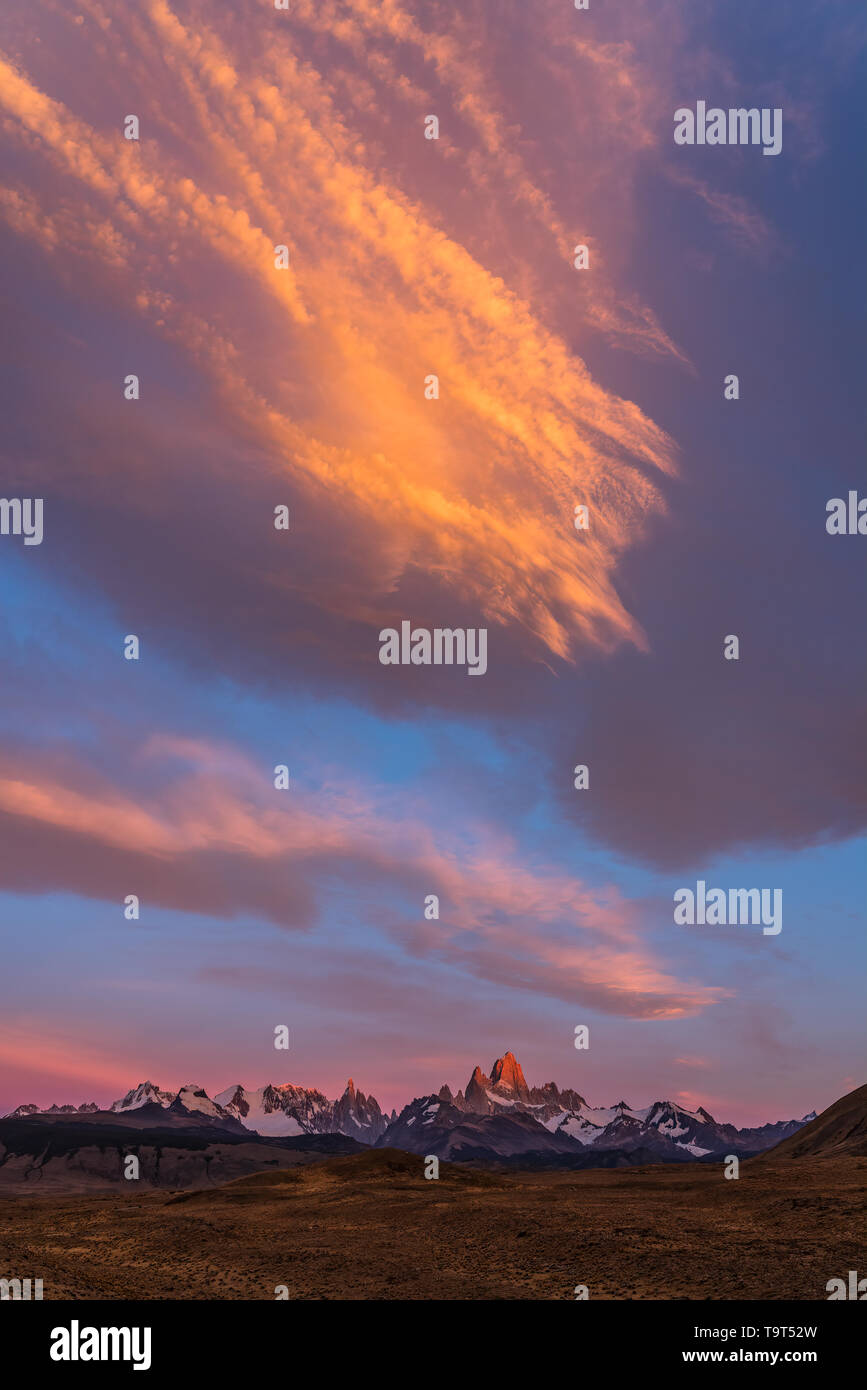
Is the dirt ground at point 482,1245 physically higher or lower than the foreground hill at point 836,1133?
higher

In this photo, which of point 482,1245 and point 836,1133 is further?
point 836,1133

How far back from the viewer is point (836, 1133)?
16225cm

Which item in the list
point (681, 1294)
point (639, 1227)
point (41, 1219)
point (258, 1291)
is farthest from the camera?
point (41, 1219)

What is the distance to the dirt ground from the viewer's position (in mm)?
45875

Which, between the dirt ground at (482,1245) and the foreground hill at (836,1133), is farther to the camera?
the foreground hill at (836,1133)

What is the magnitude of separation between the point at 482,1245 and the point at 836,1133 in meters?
130

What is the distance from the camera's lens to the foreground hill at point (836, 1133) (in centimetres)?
14731

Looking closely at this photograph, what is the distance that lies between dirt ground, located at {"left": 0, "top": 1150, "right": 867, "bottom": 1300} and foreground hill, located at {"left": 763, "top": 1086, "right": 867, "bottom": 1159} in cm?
6289

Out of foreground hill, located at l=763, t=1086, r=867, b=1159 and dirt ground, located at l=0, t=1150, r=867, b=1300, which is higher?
dirt ground, located at l=0, t=1150, r=867, b=1300

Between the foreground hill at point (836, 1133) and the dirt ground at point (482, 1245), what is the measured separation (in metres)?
62.9
